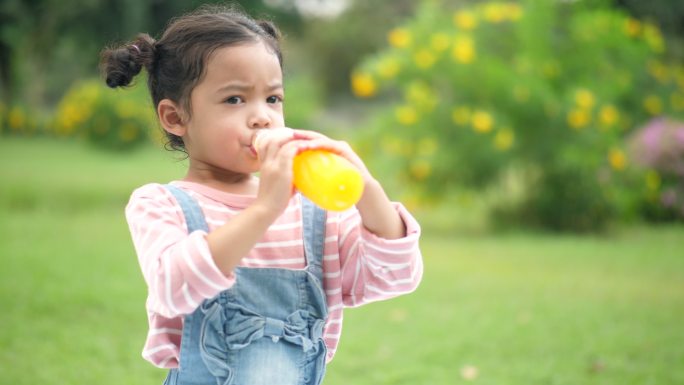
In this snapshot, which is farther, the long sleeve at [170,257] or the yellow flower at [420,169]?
the yellow flower at [420,169]

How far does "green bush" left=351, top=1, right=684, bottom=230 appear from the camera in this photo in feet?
26.0

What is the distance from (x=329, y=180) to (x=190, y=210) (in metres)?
0.38

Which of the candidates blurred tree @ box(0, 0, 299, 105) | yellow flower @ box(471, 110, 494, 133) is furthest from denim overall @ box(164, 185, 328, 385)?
blurred tree @ box(0, 0, 299, 105)

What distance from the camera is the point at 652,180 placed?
8859mm

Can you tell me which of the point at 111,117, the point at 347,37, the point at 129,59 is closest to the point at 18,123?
the point at 111,117

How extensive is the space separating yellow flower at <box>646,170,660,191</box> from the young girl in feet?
23.9

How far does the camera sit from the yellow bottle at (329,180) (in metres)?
1.59

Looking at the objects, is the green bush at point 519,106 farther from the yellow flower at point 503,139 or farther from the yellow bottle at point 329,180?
the yellow bottle at point 329,180

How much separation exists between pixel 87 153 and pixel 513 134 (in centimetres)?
1144

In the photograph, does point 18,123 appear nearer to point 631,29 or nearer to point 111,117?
point 111,117

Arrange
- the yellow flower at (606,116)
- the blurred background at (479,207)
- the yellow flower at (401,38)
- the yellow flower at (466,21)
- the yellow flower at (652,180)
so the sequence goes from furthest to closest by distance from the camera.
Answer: the yellow flower at (652,180) → the yellow flower at (466,21) → the yellow flower at (401,38) → the yellow flower at (606,116) → the blurred background at (479,207)

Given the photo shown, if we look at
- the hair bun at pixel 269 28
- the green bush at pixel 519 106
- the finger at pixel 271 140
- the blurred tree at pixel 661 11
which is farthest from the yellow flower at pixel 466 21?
the finger at pixel 271 140

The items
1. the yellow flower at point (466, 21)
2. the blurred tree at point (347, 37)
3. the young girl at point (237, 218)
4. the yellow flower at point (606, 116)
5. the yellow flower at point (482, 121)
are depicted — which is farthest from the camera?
the blurred tree at point (347, 37)

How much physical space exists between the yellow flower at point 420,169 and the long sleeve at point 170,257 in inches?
247
